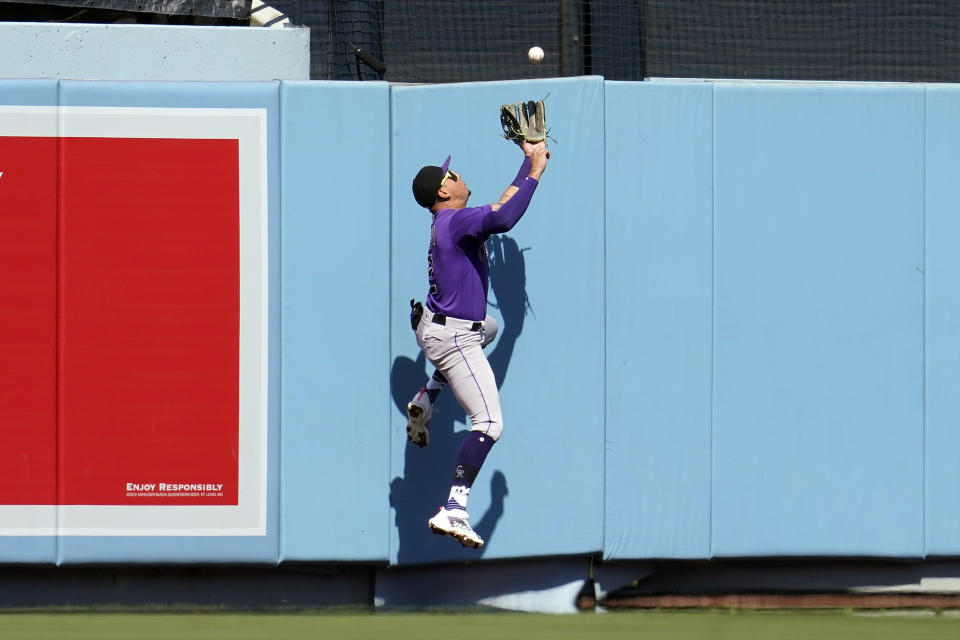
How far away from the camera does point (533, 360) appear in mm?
5508

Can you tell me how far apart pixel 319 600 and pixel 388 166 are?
2.10 m

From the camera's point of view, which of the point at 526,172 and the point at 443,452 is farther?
the point at 443,452

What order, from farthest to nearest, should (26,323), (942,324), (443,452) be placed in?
(942,324), (443,452), (26,323)

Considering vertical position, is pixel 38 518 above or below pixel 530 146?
below

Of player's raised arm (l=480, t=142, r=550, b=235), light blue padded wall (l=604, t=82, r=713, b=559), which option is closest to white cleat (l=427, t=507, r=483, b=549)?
light blue padded wall (l=604, t=82, r=713, b=559)

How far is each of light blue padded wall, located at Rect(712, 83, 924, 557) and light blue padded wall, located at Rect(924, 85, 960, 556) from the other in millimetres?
59

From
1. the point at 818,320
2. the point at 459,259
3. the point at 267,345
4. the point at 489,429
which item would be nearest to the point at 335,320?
the point at 267,345

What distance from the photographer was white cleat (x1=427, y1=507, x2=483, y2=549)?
16.0 ft

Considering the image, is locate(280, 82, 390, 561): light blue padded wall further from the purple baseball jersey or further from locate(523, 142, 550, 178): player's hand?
locate(523, 142, 550, 178): player's hand

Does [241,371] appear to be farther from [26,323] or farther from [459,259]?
A: [459,259]

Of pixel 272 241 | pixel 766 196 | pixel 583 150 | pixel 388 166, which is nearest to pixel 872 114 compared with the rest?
pixel 766 196

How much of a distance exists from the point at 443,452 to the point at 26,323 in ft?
6.50

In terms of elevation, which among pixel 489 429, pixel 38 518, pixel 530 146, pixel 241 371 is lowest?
pixel 38 518

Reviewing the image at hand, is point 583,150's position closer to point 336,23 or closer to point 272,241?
point 272,241
